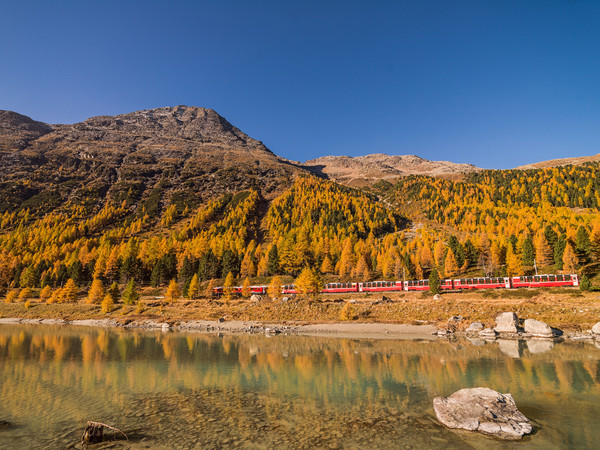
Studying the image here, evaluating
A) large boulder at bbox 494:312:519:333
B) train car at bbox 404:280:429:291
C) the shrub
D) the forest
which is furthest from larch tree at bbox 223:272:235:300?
large boulder at bbox 494:312:519:333

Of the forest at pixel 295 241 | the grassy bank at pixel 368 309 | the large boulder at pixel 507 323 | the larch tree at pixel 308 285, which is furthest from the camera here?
the forest at pixel 295 241

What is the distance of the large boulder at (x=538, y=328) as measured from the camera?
45.9 meters

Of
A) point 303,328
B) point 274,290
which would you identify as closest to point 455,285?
point 303,328

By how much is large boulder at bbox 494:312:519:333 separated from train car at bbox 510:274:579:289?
886 inches

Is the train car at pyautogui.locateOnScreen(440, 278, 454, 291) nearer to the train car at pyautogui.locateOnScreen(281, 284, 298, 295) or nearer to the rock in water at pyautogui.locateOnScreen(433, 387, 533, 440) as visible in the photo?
the train car at pyautogui.locateOnScreen(281, 284, 298, 295)

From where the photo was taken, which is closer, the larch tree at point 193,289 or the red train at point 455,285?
the red train at point 455,285

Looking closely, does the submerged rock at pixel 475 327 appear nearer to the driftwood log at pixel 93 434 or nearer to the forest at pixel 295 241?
the forest at pixel 295 241

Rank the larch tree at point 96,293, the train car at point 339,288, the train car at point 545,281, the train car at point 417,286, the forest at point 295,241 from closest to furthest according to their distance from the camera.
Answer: the train car at point 545,281
the train car at point 417,286
the train car at point 339,288
the larch tree at point 96,293
the forest at point 295,241

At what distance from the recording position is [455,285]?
248ft

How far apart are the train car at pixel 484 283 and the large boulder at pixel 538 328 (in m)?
23.7

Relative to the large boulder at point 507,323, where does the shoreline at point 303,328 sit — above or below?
below

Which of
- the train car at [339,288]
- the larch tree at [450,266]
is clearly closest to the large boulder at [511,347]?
the train car at [339,288]

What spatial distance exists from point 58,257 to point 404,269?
127 metres

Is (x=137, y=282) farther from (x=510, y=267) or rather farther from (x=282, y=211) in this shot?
(x=510, y=267)
